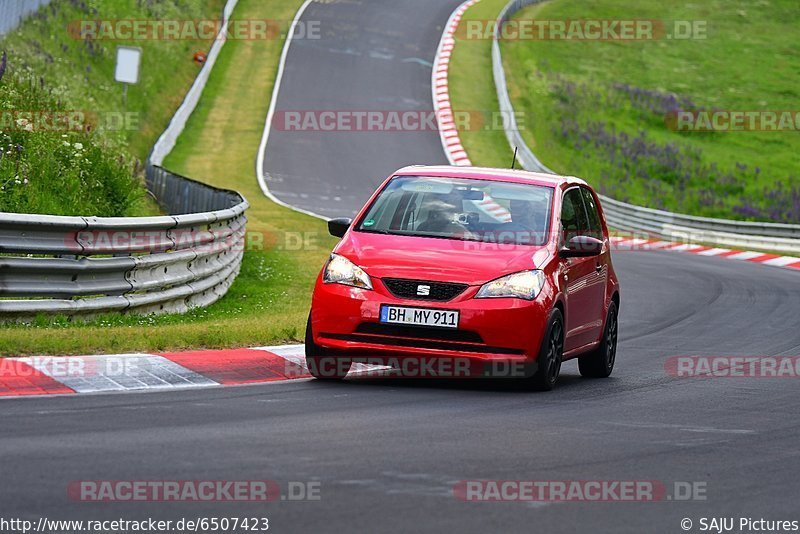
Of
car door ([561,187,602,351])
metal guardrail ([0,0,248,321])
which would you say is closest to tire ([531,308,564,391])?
car door ([561,187,602,351])

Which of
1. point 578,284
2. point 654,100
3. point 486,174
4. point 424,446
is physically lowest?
point 654,100

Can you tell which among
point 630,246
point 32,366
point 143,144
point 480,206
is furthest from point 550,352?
point 143,144

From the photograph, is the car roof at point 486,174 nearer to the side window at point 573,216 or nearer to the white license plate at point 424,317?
the side window at point 573,216

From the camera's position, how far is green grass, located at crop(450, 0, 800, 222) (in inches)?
1683

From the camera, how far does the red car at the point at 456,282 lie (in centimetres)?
1020

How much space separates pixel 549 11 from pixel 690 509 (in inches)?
2214

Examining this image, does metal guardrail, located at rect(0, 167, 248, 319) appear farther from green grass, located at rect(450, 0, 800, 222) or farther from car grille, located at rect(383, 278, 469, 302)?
green grass, located at rect(450, 0, 800, 222)

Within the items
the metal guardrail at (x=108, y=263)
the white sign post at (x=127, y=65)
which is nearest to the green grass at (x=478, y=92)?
the white sign post at (x=127, y=65)

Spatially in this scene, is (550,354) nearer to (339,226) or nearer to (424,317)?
(424,317)

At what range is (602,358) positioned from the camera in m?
12.5

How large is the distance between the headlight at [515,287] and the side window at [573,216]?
1051 mm

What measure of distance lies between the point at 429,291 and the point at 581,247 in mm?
1649

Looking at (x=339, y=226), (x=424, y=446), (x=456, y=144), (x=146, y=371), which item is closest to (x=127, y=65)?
(x=456, y=144)

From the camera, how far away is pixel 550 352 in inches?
418
